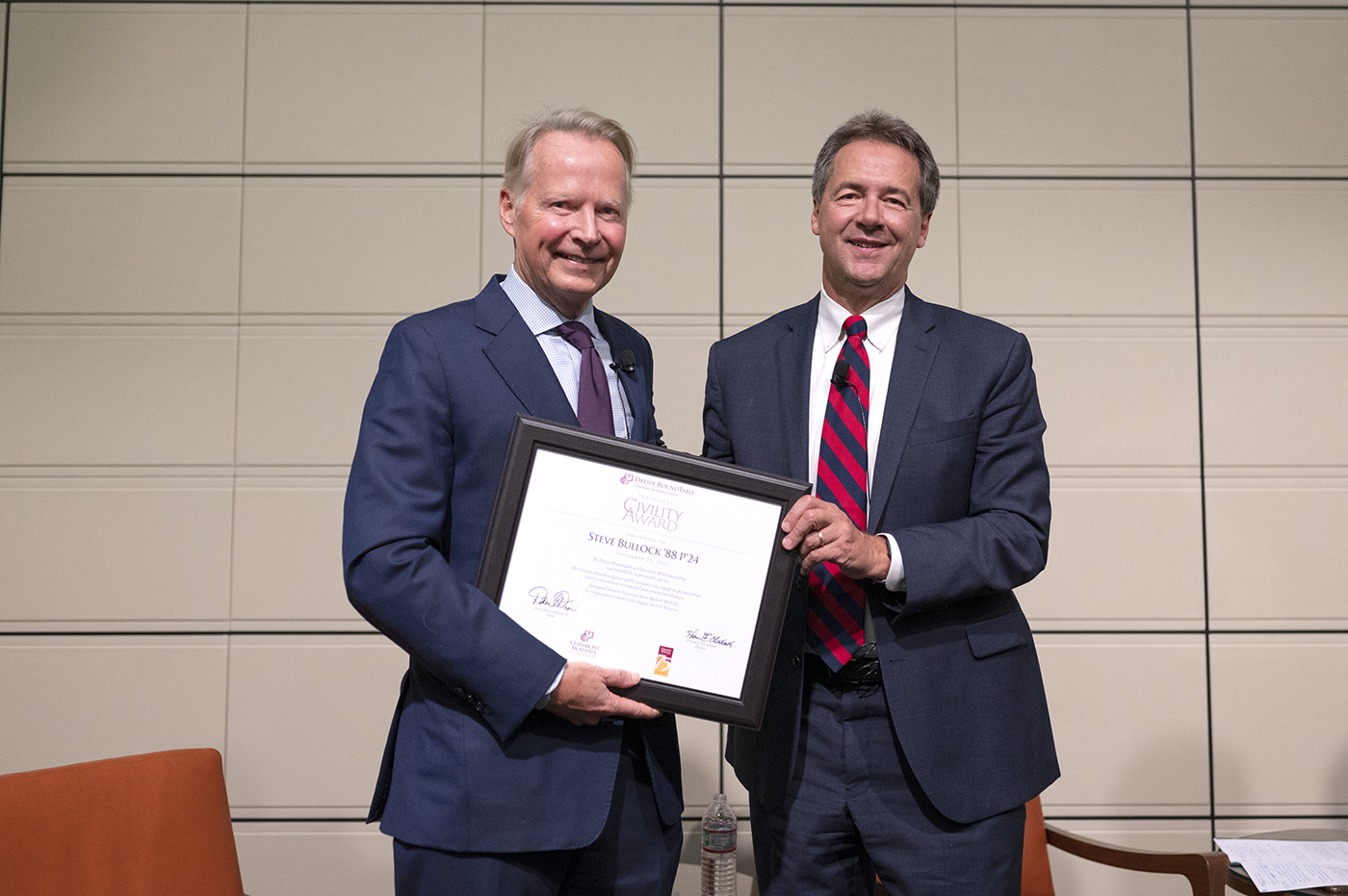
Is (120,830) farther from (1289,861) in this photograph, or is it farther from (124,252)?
(1289,861)

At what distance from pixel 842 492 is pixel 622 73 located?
7.31ft

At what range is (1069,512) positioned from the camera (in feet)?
10.8

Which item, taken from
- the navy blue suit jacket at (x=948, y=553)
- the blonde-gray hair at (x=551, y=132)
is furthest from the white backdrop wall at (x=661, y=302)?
the blonde-gray hair at (x=551, y=132)

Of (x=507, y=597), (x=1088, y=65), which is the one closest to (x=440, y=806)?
(x=507, y=597)

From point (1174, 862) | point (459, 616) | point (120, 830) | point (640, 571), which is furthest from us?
point (1174, 862)

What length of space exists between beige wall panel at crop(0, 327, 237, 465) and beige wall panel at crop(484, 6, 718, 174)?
134 cm

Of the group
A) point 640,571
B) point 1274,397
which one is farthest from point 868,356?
point 1274,397

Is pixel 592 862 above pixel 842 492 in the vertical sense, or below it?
below

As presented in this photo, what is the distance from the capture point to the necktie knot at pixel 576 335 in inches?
65.7

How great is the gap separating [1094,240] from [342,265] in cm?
281

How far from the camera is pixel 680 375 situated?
130 inches

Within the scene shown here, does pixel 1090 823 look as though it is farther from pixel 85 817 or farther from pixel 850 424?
pixel 85 817

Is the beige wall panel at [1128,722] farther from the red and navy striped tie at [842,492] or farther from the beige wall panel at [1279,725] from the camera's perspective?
the red and navy striped tie at [842,492]
